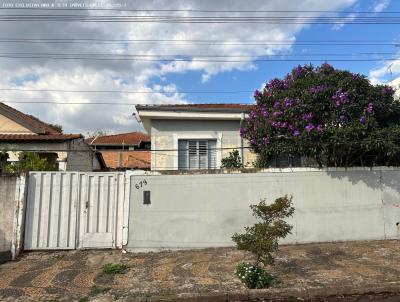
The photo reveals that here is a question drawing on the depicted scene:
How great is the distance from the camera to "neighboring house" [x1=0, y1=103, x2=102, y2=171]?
14109mm

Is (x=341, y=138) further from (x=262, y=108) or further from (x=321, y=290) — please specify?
(x=321, y=290)

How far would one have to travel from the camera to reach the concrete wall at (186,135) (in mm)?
12680

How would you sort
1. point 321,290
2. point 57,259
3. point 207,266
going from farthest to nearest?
1. point 57,259
2. point 207,266
3. point 321,290

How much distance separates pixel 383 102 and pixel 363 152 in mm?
1433

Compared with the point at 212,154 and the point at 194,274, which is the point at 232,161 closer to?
the point at 212,154

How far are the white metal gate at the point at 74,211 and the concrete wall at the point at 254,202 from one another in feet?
1.72

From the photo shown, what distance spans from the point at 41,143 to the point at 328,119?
10147mm

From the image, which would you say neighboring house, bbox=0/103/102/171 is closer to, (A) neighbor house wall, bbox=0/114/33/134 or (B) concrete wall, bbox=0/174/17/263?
(A) neighbor house wall, bbox=0/114/33/134

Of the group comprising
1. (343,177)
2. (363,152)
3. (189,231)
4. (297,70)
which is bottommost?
(189,231)

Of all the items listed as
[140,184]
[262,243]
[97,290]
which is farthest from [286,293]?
[140,184]

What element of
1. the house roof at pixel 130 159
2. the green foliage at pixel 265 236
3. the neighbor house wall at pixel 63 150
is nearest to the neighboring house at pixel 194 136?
the neighbor house wall at pixel 63 150

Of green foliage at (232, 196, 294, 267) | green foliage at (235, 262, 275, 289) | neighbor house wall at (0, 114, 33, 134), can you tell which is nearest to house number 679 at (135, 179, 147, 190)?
green foliage at (232, 196, 294, 267)

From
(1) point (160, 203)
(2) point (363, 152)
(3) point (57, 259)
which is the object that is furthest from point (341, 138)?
(3) point (57, 259)

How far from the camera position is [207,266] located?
27.1 feet
